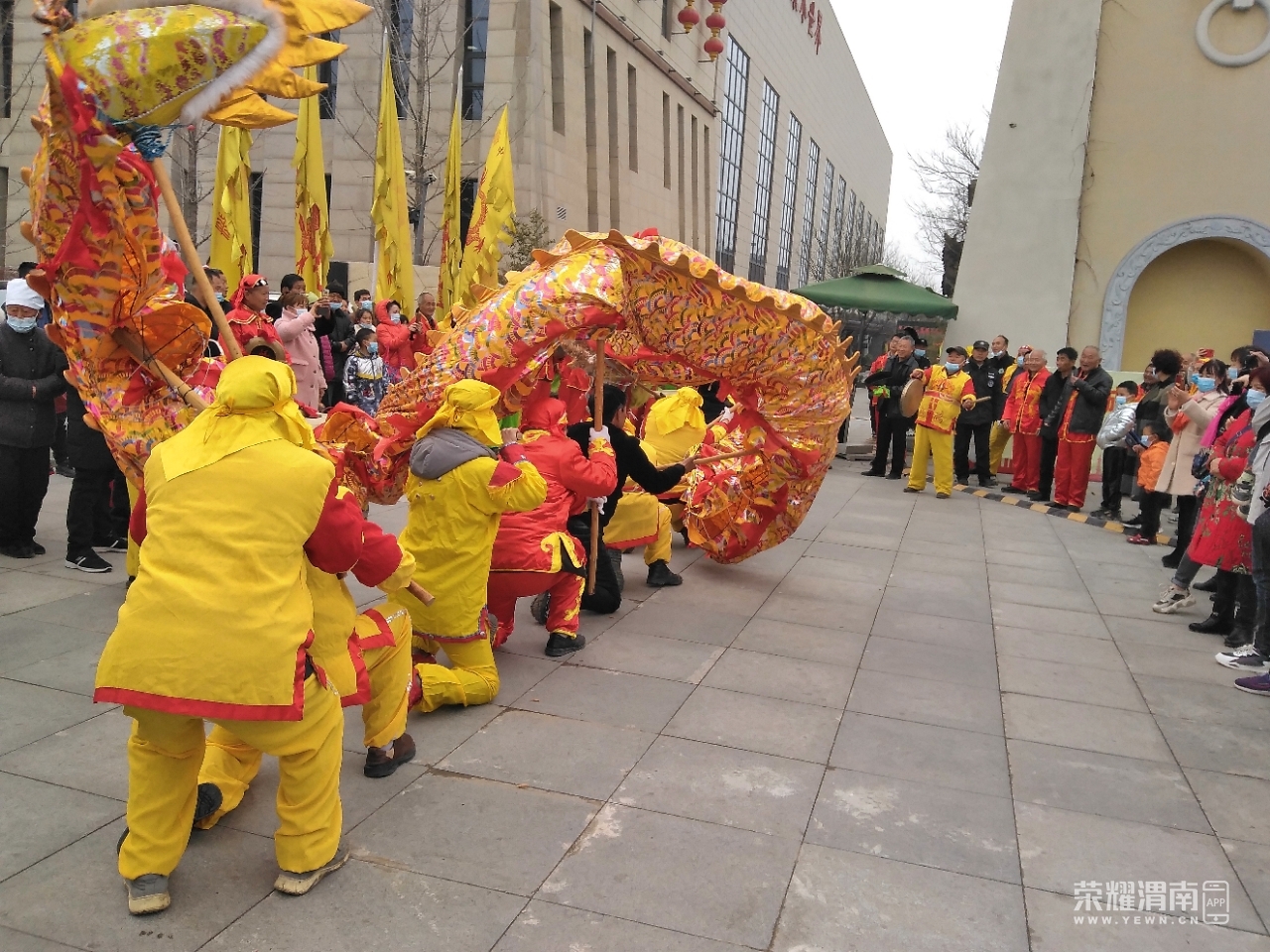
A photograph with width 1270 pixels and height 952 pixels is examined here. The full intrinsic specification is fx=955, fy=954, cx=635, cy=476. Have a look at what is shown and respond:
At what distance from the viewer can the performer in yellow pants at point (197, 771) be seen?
271 cm

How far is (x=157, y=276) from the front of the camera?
12.9 feet

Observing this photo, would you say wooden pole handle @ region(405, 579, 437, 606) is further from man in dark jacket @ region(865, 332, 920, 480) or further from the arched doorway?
the arched doorway

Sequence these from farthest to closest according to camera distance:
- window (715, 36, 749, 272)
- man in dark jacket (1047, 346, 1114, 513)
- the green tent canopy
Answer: window (715, 36, 749, 272) → the green tent canopy → man in dark jacket (1047, 346, 1114, 513)

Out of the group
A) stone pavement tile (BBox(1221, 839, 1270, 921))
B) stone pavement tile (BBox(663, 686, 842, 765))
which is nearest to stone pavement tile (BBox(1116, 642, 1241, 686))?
stone pavement tile (BBox(1221, 839, 1270, 921))

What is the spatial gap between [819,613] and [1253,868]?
10.0ft

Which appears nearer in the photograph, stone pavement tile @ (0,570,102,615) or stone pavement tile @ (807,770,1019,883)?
stone pavement tile @ (807,770,1019,883)

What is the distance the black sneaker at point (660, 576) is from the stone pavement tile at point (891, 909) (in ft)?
11.2

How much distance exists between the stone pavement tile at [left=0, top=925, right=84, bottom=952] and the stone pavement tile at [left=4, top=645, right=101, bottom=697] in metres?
1.70

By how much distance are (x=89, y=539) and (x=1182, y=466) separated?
25.9 ft

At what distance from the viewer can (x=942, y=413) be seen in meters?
10.9

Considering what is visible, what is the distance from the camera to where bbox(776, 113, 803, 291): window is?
5062 centimetres

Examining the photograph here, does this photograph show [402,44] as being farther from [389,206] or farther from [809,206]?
[809,206]

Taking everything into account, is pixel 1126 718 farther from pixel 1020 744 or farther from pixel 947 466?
pixel 947 466

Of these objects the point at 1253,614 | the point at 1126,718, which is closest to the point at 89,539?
the point at 1126,718
